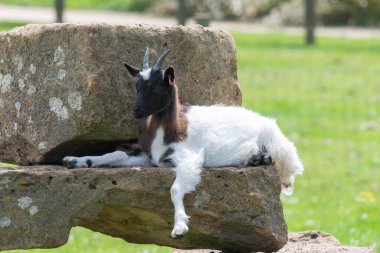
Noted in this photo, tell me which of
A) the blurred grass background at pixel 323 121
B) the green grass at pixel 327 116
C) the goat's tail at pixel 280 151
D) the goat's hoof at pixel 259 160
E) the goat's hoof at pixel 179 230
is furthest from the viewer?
the green grass at pixel 327 116

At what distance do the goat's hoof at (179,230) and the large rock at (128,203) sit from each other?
1.47ft

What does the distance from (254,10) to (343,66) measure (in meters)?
9.94

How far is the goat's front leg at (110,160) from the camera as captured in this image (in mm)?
8375

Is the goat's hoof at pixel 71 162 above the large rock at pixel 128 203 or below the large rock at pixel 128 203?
above

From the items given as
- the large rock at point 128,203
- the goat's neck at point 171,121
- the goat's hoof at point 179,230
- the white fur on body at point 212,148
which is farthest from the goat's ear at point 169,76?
the goat's hoof at point 179,230

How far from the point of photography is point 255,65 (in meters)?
26.5

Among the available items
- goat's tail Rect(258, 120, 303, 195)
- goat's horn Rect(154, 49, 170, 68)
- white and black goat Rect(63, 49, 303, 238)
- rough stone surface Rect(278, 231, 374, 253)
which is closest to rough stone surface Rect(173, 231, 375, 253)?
rough stone surface Rect(278, 231, 374, 253)

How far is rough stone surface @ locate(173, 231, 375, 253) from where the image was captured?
29.9ft

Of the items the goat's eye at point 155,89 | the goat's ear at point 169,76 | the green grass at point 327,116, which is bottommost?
the green grass at point 327,116

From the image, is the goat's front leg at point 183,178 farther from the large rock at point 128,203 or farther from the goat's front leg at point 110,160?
the goat's front leg at point 110,160

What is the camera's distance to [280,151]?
351 inches

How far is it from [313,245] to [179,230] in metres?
2.14

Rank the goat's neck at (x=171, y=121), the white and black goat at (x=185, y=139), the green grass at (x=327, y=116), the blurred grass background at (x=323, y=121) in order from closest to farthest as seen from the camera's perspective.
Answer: the white and black goat at (x=185, y=139), the goat's neck at (x=171, y=121), the blurred grass background at (x=323, y=121), the green grass at (x=327, y=116)

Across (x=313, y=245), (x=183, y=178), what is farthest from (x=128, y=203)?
(x=313, y=245)
